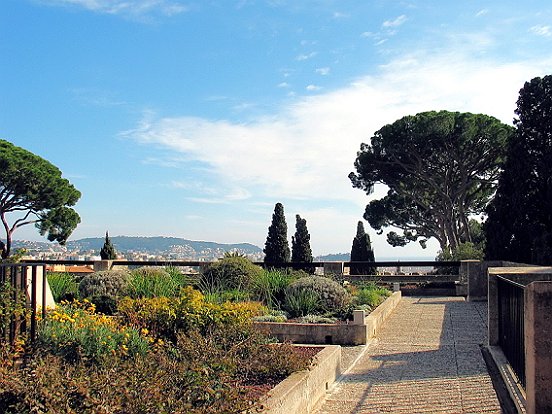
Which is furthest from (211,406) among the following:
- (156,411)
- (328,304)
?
(328,304)

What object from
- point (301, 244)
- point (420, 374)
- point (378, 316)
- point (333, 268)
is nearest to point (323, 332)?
point (378, 316)

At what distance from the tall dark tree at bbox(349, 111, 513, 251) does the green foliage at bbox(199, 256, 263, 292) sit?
20.5 meters

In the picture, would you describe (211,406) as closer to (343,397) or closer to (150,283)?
(343,397)

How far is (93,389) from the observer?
382 centimetres

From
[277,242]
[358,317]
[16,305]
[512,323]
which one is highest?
[277,242]

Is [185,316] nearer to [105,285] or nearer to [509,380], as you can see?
[509,380]

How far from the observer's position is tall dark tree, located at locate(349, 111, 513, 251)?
3077 centimetres

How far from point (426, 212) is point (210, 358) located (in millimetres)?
31855

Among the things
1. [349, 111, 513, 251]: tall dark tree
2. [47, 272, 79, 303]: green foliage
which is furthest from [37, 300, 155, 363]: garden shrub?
[349, 111, 513, 251]: tall dark tree

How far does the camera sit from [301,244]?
30.5m

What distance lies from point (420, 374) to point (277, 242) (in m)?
22.1

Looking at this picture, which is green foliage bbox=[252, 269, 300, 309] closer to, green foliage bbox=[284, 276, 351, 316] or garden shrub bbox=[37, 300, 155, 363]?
green foliage bbox=[284, 276, 351, 316]

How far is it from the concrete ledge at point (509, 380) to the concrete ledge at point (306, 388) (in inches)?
70.2

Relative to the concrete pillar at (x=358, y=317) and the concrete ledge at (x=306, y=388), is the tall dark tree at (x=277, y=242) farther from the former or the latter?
the concrete ledge at (x=306, y=388)
